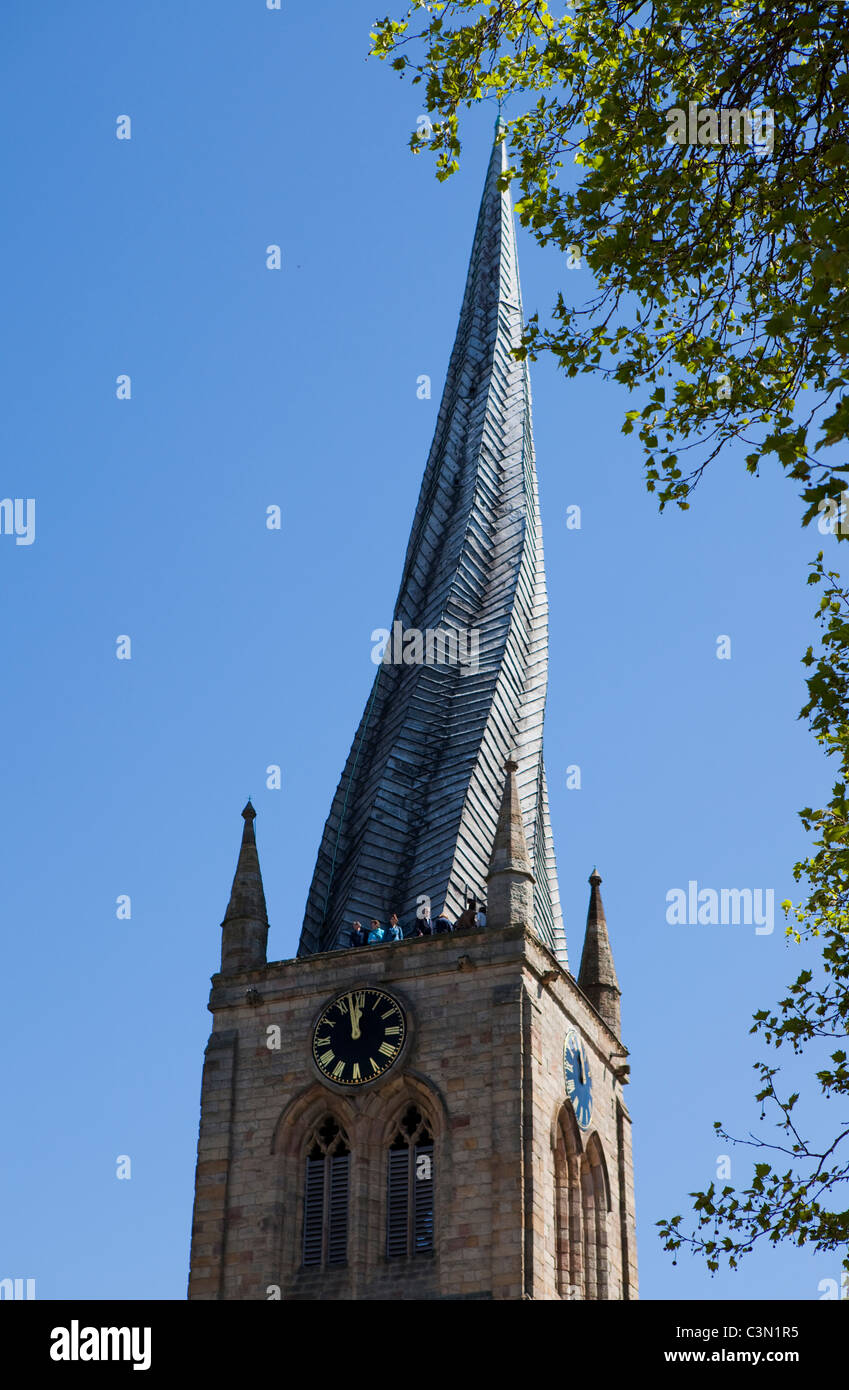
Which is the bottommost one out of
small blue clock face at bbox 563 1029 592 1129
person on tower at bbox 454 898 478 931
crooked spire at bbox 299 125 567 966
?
small blue clock face at bbox 563 1029 592 1129

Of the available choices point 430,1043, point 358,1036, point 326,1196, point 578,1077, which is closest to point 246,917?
point 358,1036

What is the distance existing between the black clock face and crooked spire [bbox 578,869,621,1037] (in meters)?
7.47

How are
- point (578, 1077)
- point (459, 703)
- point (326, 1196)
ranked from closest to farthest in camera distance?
1. point (326, 1196)
2. point (578, 1077)
3. point (459, 703)

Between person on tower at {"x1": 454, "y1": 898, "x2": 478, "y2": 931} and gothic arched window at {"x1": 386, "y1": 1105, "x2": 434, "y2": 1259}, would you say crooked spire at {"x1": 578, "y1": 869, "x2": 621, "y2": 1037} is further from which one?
gothic arched window at {"x1": 386, "y1": 1105, "x2": 434, "y2": 1259}

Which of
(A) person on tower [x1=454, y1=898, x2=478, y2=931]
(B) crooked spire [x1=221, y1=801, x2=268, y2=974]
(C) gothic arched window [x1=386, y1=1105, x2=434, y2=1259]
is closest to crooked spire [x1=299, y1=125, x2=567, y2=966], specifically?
(A) person on tower [x1=454, y1=898, x2=478, y2=931]

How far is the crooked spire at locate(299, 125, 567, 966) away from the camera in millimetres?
49562

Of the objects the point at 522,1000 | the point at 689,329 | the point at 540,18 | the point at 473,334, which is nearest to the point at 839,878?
the point at 689,329

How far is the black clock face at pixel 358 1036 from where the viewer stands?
45219 mm

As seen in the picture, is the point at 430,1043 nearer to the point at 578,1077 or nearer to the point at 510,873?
the point at 510,873

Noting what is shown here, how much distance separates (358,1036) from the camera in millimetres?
45781

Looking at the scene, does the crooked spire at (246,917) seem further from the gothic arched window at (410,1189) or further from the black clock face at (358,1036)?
the gothic arched window at (410,1189)

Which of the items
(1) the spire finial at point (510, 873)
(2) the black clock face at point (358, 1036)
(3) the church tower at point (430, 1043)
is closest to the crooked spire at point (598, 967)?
(3) the church tower at point (430, 1043)

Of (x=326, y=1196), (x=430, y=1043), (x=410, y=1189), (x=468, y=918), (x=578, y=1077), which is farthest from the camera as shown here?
(x=578, y=1077)

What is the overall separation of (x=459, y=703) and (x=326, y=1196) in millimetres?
12705
